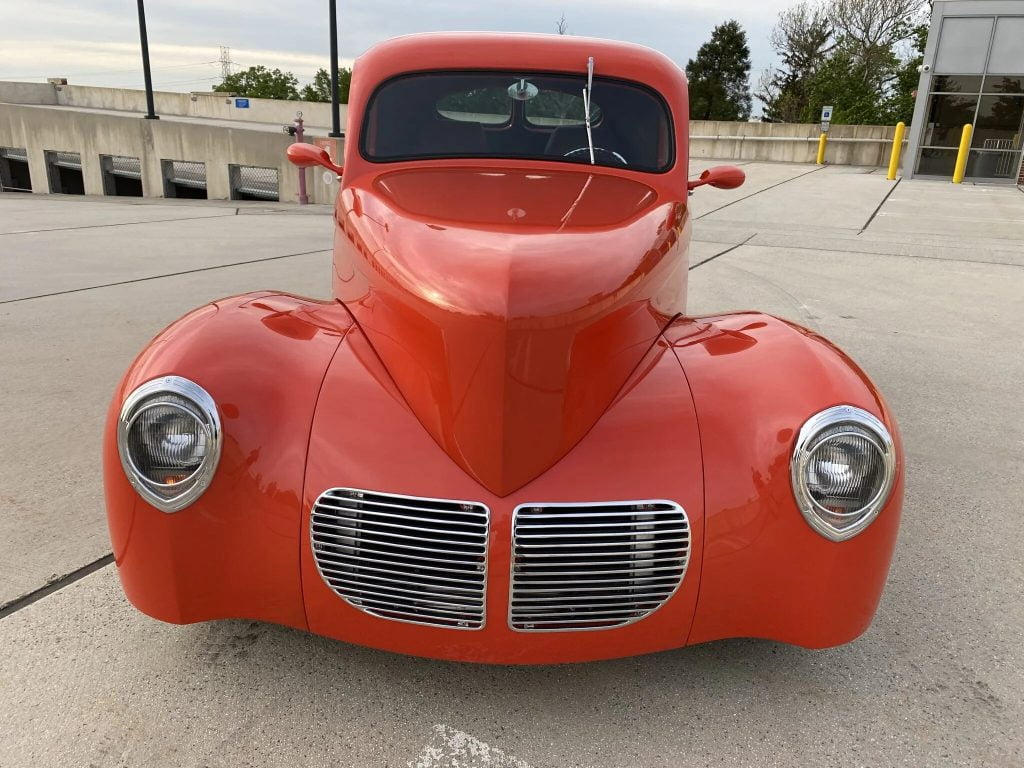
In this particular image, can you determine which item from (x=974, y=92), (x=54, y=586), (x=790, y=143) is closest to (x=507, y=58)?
(x=54, y=586)

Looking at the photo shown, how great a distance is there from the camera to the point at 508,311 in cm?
187

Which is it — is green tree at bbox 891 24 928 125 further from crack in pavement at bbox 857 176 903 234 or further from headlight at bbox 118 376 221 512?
headlight at bbox 118 376 221 512

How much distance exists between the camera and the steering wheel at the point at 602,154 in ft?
10.1

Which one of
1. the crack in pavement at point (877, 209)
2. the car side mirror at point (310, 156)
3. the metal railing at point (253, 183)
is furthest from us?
the metal railing at point (253, 183)

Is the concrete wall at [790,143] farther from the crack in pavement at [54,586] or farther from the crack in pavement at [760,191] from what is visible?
the crack in pavement at [54,586]

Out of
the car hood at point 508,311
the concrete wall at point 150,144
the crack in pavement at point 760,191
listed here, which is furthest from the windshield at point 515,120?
the concrete wall at point 150,144

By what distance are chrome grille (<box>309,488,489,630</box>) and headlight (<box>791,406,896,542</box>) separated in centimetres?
81

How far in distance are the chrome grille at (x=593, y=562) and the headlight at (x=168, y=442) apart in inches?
31.5

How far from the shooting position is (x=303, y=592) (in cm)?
192

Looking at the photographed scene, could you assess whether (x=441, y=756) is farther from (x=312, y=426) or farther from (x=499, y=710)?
(x=312, y=426)

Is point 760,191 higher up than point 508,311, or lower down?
lower down

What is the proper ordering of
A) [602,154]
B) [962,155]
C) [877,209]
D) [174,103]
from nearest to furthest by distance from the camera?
[602,154] → [877,209] → [962,155] → [174,103]

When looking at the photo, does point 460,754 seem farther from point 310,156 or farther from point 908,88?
point 908,88

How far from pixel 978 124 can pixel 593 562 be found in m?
23.2
